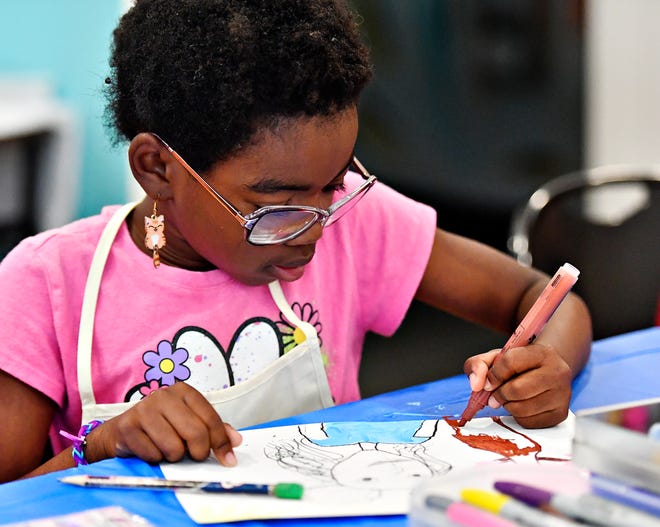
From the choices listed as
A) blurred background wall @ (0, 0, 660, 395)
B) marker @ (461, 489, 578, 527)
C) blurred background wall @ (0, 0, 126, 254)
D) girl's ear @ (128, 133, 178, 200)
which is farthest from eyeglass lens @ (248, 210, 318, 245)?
blurred background wall @ (0, 0, 126, 254)

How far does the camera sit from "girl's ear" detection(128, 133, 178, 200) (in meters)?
0.97

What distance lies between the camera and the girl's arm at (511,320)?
0.89m

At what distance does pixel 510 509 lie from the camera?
0.56 meters

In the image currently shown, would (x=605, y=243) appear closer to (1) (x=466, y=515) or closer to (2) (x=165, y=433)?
(2) (x=165, y=433)

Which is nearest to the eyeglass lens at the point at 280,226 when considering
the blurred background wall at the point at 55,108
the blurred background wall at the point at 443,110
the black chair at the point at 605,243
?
the black chair at the point at 605,243

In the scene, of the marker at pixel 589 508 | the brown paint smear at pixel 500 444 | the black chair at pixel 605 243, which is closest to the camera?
the marker at pixel 589 508

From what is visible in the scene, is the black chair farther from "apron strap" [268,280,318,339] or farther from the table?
"apron strap" [268,280,318,339]

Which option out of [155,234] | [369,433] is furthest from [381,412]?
[155,234]

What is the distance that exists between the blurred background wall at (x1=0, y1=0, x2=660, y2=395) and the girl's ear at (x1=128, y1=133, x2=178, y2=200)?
5.01 feet

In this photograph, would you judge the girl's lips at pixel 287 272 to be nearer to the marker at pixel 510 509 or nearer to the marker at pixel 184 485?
the marker at pixel 184 485

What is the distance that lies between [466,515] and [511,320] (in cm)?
70

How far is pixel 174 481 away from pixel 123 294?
1.19ft

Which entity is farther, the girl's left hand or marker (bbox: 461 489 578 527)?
the girl's left hand

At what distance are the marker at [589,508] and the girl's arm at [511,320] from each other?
1.02 feet
